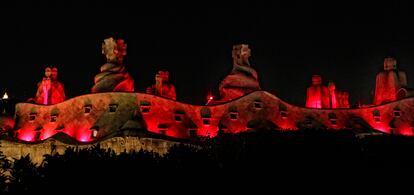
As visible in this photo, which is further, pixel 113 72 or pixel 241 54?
pixel 241 54

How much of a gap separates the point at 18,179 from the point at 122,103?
26678 mm

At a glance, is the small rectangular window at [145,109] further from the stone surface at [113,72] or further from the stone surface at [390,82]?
the stone surface at [390,82]

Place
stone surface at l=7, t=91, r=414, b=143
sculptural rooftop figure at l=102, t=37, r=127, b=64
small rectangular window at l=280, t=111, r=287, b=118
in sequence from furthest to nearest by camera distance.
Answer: small rectangular window at l=280, t=111, r=287, b=118 → sculptural rooftop figure at l=102, t=37, r=127, b=64 → stone surface at l=7, t=91, r=414, b=143

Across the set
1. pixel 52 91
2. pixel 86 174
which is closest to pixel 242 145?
pixel 86 174

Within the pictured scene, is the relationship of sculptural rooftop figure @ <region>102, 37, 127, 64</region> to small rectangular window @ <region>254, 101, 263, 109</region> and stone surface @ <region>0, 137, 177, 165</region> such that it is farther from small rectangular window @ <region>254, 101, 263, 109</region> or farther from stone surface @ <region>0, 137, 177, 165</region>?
small rectangular window @ <region>254, 101, 263, 109</region>

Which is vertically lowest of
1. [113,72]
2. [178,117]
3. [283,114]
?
[178,117]

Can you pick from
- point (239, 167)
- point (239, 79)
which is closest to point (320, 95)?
point (239, 79)

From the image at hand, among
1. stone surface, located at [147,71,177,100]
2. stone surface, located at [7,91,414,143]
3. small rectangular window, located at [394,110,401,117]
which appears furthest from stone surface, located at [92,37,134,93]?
small rectangular window, located at [394,110,401,117]

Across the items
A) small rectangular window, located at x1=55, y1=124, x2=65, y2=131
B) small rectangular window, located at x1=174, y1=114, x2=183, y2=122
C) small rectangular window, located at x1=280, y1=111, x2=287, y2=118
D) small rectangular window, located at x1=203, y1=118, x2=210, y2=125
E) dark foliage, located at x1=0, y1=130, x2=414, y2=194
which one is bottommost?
dark foliage, located at x1=0, y1=130, x2=414, y2=194

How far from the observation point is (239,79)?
6162 centimetres

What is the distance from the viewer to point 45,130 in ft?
184

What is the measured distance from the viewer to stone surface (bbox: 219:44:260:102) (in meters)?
61.2

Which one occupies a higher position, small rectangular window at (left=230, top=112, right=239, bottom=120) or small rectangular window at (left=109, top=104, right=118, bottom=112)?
small rectangular window at (left=109, top=104, right=118, bottom=112)

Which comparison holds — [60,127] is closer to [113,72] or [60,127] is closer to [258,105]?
[113,72]
